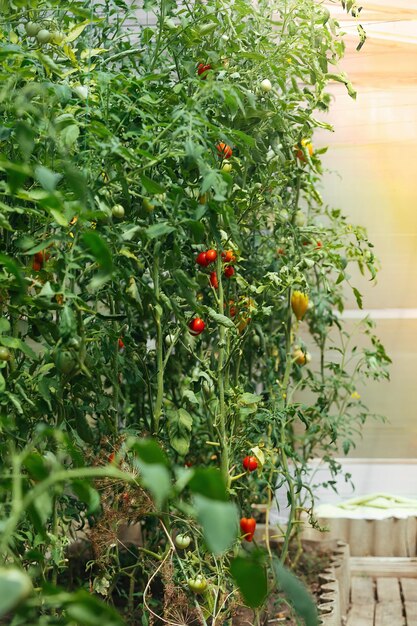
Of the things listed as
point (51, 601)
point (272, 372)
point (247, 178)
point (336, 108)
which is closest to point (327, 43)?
point (247, 178)

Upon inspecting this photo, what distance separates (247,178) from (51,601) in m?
2.14

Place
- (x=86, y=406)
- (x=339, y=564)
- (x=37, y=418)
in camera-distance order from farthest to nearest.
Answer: (x=339, y=564), (x=86, y=406), (x=37, y=418)

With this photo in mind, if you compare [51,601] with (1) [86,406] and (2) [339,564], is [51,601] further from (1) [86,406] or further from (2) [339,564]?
(2) [339,564]

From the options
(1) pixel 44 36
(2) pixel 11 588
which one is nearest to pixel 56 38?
(1) pixel 44 36

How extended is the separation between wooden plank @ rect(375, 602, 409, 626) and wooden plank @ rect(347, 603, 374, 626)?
21 millimetres

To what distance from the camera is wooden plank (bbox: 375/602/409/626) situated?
336 centimetres

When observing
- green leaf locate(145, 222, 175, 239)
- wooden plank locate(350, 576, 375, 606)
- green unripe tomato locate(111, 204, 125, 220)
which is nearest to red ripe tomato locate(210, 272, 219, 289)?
green unripe tomato locate(111, 204, 125, 220)

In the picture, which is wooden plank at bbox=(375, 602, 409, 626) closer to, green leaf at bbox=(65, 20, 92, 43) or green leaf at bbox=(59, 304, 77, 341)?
green leaf at bbox=(59, 304, 77, 341)

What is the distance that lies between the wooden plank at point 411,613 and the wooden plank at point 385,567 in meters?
0.37

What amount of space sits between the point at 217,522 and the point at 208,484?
0.04 metres

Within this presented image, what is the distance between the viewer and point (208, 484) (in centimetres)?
65

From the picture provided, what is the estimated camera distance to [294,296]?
2.94 meters

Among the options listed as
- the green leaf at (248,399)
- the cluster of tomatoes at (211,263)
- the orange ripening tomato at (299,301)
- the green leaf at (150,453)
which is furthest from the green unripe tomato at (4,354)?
the orange ripening tomato at (299,301)

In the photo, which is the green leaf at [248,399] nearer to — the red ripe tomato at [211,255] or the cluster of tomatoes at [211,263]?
the cluster of tomatoes at [211,263]
